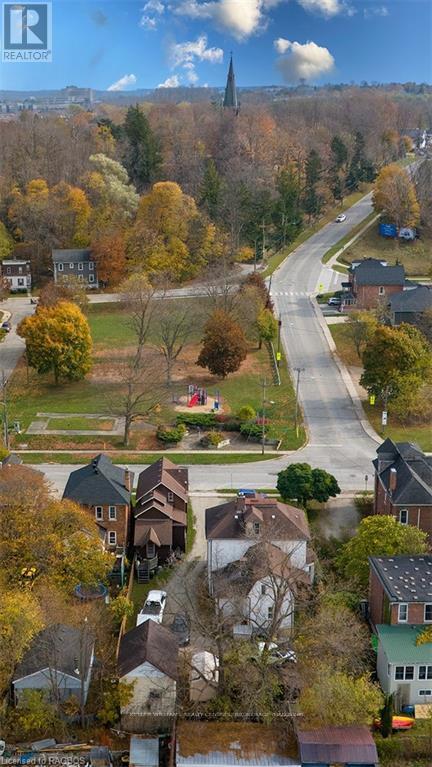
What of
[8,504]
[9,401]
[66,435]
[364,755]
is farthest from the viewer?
[9,401]

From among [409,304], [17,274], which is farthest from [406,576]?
[17,274]

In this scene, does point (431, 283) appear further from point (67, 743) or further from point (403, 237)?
point (67, 743)

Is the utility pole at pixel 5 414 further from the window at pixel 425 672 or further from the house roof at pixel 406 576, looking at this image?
the window at pixel 425 672

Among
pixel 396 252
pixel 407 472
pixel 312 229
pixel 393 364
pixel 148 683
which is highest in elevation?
pixel 312 229

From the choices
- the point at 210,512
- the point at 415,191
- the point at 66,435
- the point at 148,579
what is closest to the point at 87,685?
the point at 148,579

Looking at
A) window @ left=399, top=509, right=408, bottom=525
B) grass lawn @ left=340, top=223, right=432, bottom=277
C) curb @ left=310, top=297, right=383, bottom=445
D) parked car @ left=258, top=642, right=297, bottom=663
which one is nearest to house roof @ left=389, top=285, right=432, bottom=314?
curb @ left=310, top=297, right=383, bottom=445

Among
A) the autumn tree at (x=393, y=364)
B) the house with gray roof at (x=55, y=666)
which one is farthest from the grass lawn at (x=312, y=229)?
the house with gray roof at (x=55, y=666)

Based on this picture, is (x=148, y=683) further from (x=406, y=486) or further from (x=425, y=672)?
(x=406, y=486)

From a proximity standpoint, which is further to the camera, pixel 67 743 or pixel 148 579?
pixel 148 579
